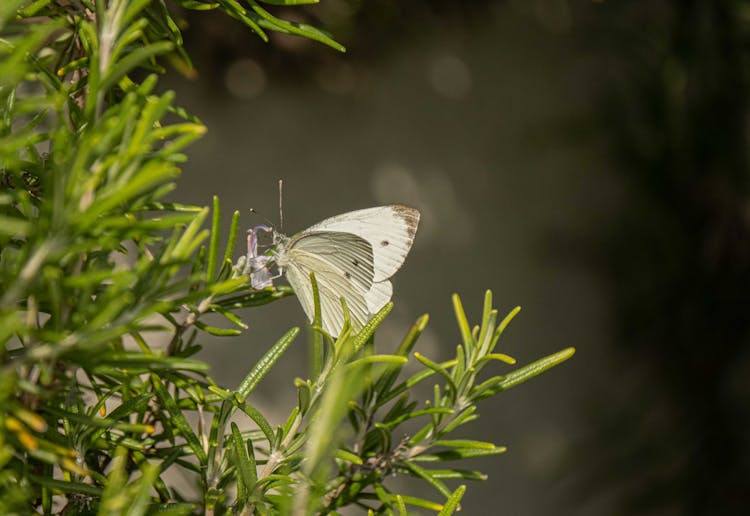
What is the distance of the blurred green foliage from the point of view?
1.00 feet

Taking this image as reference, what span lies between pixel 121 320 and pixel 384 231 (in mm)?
462

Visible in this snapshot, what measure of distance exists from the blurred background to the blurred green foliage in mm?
1095

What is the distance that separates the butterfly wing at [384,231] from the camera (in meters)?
0.74

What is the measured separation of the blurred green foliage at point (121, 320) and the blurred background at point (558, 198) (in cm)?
109

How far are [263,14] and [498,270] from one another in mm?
1591

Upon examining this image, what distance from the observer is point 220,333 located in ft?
1.52

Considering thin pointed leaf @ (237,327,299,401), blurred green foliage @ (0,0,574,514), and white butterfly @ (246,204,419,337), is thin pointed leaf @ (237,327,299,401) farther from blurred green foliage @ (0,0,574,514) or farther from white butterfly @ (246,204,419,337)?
white butterfly @ (246,204,419,337)

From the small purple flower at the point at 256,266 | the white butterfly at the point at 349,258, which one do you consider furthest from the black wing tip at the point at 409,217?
the small purple flower at the point at 256,266

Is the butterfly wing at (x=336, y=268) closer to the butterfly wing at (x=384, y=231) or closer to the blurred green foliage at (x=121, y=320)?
the butterfly wing at (x=384, y=231)

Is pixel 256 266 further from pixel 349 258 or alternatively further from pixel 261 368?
pixel 349 258

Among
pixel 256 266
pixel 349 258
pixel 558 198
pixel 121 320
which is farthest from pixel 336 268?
pixel 558 198

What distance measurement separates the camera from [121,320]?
331mm

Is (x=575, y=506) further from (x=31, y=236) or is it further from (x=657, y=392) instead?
(x=31, y=236)

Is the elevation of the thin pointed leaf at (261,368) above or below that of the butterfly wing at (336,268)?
above
